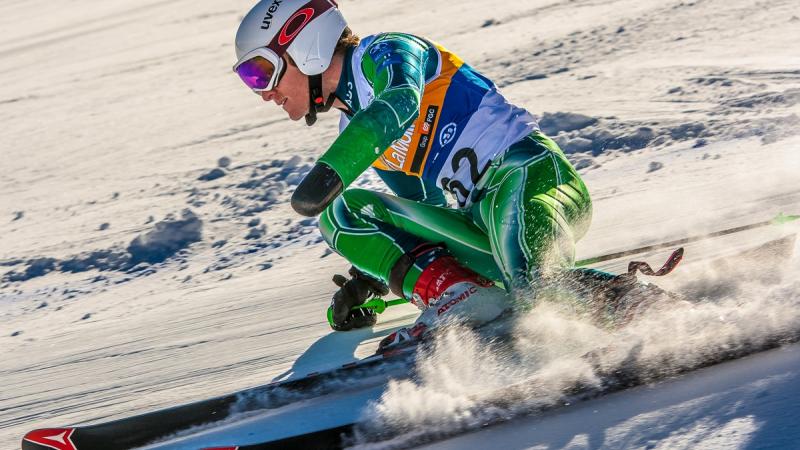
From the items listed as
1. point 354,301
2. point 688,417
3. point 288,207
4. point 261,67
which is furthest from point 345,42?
point 288,207

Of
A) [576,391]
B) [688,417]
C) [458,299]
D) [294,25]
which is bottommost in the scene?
[688,417]

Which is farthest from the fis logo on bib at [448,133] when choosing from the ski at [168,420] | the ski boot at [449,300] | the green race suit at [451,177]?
the ski at [168,420]

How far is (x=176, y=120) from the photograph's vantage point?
970 cm

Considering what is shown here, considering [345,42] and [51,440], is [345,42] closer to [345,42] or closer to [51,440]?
[345,42]

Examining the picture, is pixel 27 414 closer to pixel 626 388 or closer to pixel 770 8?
pixel 626 388

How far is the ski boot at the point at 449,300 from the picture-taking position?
3406mm

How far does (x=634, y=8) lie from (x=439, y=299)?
7.99m

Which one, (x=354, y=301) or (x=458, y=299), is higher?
(x=354, y=301)

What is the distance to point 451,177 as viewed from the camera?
383cm

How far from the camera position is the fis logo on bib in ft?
12.3

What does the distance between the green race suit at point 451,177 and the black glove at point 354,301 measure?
0.43 feet

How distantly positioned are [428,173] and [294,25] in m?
0.77

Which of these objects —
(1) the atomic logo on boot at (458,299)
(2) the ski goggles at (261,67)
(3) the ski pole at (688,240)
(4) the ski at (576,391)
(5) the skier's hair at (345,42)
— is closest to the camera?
(4) the ski at (576,391)

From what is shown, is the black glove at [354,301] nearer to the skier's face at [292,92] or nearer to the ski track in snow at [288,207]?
the ski track in snow at [288,207]
